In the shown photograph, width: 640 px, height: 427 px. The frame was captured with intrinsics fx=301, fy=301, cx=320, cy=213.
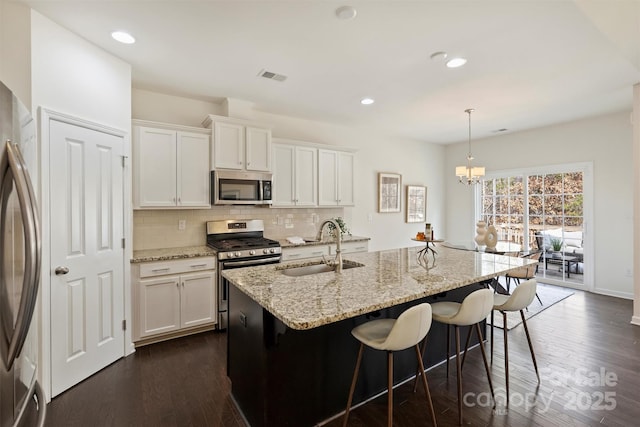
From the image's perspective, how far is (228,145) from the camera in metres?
3.61

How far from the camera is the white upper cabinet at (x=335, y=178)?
4.52m

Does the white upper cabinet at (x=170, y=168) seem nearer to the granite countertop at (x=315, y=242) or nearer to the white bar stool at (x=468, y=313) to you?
the granite countertop at (x=315, y=242)

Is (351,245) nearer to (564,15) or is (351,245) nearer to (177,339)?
(177,339)

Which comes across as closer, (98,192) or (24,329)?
(24,329)

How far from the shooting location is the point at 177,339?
10.3 ft

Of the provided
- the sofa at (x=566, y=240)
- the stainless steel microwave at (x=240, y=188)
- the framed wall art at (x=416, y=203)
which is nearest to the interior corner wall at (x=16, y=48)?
the stainless steel microwave at (x=240, y=188)

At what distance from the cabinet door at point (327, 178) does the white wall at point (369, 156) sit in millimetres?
382

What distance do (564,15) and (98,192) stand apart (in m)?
3.83

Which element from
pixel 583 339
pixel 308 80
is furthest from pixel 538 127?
pixel 308 80

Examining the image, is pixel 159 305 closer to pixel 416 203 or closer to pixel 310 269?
pixel 310 269

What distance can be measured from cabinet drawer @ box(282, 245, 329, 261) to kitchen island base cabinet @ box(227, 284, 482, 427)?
66.6 inches

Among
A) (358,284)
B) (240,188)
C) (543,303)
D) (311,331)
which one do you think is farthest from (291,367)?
(543,303)

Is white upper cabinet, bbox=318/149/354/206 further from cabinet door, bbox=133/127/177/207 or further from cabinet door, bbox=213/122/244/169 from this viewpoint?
cabinet door, bbox=133/127/177/207

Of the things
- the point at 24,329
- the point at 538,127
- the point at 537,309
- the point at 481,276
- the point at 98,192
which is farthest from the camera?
the point at 538,127
